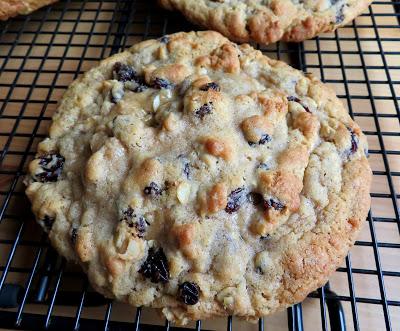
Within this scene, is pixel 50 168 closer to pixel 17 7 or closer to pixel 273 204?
pixel 273 204

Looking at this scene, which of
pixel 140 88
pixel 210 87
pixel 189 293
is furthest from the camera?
pixel 140 88

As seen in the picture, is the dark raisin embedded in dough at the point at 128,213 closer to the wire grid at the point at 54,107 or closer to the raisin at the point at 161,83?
the wire grid at the point at 54,107

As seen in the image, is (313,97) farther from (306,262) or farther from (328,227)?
(306,262)

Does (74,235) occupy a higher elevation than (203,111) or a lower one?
lower

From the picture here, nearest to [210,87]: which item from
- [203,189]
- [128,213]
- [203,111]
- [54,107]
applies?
[203,111]

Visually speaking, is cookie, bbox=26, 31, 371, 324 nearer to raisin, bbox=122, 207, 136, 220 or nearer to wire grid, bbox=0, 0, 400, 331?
raisin, bbox=122, 207, 136, 220

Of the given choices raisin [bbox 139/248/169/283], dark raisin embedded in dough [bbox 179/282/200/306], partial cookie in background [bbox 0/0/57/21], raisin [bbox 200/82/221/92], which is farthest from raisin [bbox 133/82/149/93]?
partial cookie in background [bbox 0/0/57/21]
